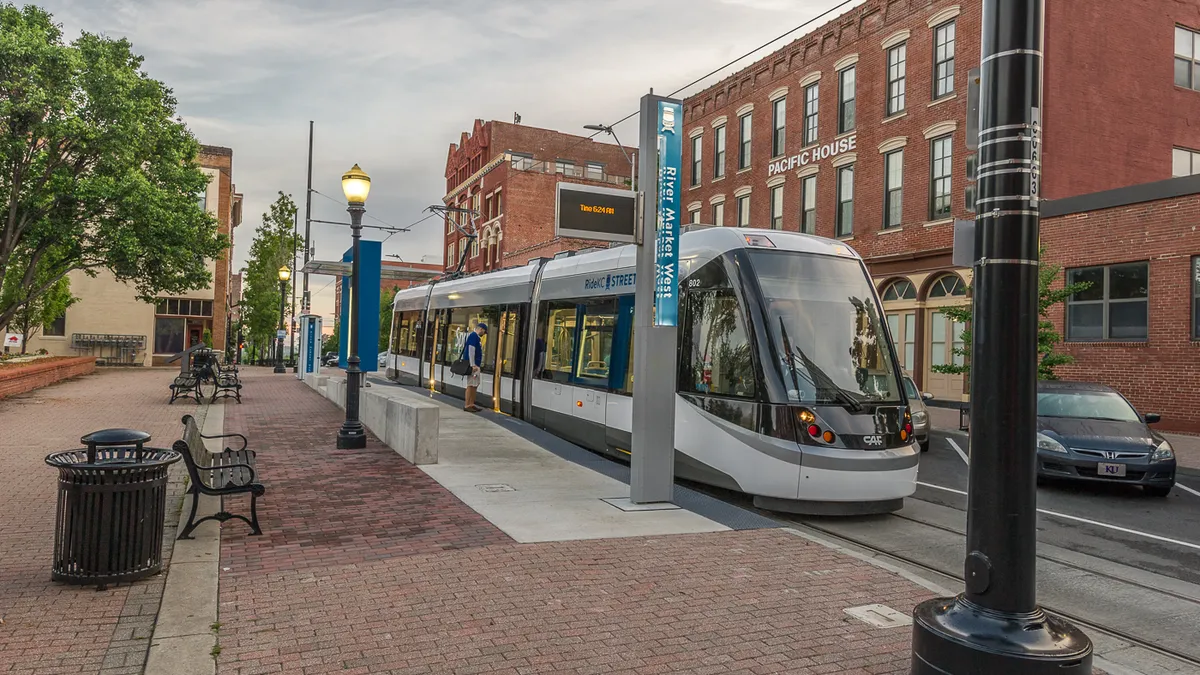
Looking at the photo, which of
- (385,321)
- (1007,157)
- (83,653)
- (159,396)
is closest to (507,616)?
(83,653)

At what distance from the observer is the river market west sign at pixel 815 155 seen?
27328mm

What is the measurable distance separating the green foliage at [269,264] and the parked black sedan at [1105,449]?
40.2 meters

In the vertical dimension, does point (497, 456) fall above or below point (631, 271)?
below

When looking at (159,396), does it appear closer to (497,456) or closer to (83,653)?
(497,456)

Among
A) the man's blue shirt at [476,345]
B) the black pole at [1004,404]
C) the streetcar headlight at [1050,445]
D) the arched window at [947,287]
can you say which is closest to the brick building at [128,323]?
the man's blue shirt at [476,345]

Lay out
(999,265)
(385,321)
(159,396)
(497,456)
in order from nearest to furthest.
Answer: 1. (999,265)
2. (497,456)
3. (159,396)
4. (385,321)

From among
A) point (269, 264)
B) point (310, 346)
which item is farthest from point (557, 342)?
point (269, 264)

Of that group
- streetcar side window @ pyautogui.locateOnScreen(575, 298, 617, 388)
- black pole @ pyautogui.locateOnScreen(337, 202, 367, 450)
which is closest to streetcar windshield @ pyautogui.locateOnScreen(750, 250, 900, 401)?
streetcar side window @ pyautogui.locateOnScreen(575, 298, 617, 388)

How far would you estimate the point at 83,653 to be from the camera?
4453mm

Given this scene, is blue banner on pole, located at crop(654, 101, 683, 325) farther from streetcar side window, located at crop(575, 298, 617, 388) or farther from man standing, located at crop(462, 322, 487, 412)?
man standing, located at crop(462, 322, 487, 412)

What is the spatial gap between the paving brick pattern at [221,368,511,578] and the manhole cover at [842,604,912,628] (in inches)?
114

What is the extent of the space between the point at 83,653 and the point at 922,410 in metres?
12.9

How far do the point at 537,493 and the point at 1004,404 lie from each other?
5.70 m

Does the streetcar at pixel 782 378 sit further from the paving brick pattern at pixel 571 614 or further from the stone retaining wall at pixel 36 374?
the stone retaining wall at pixel 36 374
